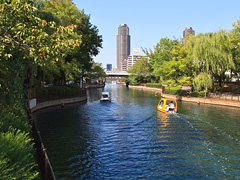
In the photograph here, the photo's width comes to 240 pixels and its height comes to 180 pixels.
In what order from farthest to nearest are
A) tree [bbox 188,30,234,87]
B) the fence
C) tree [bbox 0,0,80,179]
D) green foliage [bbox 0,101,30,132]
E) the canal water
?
tree [bbox 188,30,234,87] < the fence < the canal water < green foliage [bbox 0,101,30,132] < tree [bbox 0,0,80,179]

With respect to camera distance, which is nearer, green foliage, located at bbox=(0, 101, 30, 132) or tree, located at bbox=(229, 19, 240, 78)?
green foliage, located at bbox=(0, 101, 30, 132)

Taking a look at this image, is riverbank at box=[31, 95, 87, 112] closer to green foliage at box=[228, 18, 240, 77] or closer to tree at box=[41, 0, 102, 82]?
tree at box=[41, 0, 102, 82]

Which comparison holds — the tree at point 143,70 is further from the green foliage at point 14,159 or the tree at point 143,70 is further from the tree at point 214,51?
the green foliage at point 14,159

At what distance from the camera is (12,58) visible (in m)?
10.9

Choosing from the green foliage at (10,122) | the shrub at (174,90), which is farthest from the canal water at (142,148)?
the shrub at (174,90)

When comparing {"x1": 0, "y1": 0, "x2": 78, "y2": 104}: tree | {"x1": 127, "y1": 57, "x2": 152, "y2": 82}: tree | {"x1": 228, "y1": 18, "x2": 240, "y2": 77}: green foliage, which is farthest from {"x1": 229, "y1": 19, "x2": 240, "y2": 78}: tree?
{"x1": 127, "y1": 57, "x2": 152, "y2": 82}: tree

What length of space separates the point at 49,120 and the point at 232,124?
19888 millimetres

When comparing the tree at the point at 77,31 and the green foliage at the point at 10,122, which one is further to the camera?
the tree at the point at 77,31

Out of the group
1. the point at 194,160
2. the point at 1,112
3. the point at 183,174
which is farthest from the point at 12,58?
the point at 194,160

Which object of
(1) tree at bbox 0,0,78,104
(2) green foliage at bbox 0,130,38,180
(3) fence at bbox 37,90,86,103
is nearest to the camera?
(2) green foliage at bbox 0,130,38,180

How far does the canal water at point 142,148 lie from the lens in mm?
11805

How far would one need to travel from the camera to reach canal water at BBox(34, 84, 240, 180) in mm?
11805

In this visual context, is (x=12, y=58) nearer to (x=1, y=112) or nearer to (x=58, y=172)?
(x=1, y=112)

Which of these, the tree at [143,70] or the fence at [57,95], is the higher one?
the tree at [143,70]
